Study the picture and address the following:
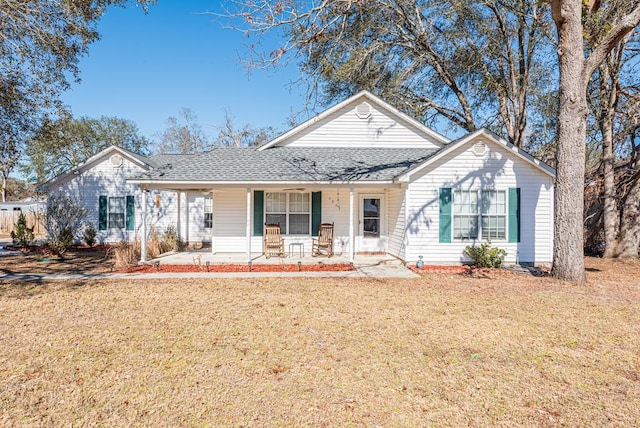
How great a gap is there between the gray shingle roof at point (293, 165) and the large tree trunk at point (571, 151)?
12.0 feet

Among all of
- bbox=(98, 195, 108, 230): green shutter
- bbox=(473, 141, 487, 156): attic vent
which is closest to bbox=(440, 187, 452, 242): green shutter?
bbox=(473, 141, 487, 156): attic vent

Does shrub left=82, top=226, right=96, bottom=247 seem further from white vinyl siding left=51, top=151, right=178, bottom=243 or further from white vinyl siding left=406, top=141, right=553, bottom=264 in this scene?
white vinyl siding left=406, top=141, right=553, bottom=264

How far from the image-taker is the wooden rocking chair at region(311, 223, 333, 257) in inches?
464

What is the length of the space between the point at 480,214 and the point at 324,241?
197 inches

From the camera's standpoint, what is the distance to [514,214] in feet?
34.7

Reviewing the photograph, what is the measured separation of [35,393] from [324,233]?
907cm

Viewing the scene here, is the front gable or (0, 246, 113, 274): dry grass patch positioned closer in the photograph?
(0, 246, 113, 274): dry grass patch

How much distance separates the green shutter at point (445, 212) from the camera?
34.6ft

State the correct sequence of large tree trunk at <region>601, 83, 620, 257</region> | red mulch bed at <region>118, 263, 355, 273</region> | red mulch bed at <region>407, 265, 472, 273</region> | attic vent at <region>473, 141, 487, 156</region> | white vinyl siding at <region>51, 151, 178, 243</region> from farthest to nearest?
A: white vinyl siding at <region>51, 151, 178, 243</region>, large tree trunk at <region>601, 83, 620, 257</region>, attic vent at <region>473, 141, 487, 156</region>, red mulch bed at <region>407, 265, 472, 273</region>, red mulch bed at <region>118, 263, 355, 273</region>

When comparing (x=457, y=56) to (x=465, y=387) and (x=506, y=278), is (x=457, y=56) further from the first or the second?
(x=465, y=387)

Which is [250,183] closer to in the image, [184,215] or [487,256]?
[184,215]

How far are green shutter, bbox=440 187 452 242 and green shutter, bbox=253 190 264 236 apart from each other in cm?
591

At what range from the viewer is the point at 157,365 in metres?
3.99

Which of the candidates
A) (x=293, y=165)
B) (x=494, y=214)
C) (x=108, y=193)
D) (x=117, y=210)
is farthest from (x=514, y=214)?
(x=108, y=193)
